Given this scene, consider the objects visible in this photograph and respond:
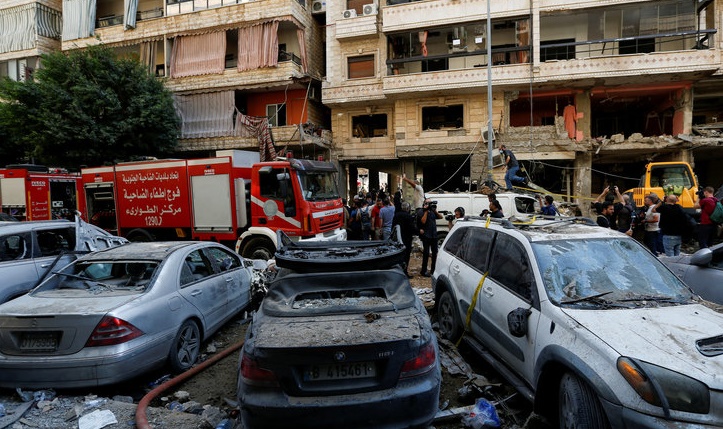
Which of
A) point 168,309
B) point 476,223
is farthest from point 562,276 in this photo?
point 168,309

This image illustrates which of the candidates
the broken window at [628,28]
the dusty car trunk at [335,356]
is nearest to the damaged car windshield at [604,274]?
the dusty car trunk at [335,356]

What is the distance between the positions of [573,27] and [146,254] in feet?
68.6

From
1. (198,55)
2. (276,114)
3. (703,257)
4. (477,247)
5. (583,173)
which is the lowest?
(703,257)

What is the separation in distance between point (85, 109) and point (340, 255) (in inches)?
729

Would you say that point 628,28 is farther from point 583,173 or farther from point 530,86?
point 583,173

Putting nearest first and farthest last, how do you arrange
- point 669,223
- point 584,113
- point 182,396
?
point 182,396 → point 669,223 → point 584,113

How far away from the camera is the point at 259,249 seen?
9.36m

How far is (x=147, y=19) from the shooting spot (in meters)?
21.5

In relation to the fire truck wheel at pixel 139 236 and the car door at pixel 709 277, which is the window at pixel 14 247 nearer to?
the fire truck wheel at pixel 139 236

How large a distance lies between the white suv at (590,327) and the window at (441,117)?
639 inches

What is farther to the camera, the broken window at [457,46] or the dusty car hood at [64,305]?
the broken window at [457,46]

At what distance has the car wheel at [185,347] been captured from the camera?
4.23 metres

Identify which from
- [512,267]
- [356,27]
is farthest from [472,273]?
[356,27]

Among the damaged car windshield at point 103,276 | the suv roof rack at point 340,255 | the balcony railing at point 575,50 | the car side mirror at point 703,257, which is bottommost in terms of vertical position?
the damaged car windshield at point 103,276
